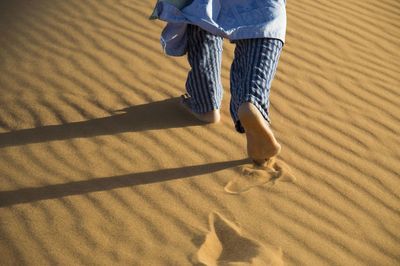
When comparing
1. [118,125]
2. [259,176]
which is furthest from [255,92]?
[118,125]

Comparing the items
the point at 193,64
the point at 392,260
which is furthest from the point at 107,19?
the point at 392,260

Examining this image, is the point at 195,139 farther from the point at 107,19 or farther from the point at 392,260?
the point at 107,19

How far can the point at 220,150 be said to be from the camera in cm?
391

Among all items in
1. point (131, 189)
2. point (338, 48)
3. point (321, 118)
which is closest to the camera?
point (131, 189)

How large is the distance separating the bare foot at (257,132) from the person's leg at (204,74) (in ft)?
2.47

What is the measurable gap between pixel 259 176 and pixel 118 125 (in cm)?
106

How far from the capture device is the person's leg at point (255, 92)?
10.3 feet

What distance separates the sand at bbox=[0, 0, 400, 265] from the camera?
127 inches

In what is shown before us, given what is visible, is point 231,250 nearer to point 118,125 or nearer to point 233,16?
point 233,16

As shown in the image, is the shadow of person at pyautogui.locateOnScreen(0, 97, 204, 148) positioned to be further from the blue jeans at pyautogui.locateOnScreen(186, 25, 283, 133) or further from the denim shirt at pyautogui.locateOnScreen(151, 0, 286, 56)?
the denim shirt at pyautogui.locateOnScreen(151, 0, 286, 56)

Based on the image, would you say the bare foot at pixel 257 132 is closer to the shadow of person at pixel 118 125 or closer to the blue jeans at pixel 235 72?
the blue jeans at pixel 235 72

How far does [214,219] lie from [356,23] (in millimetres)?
2898

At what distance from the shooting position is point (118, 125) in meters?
4.13

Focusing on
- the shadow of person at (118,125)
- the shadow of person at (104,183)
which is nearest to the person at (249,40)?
the shadow of person at (104,183)
